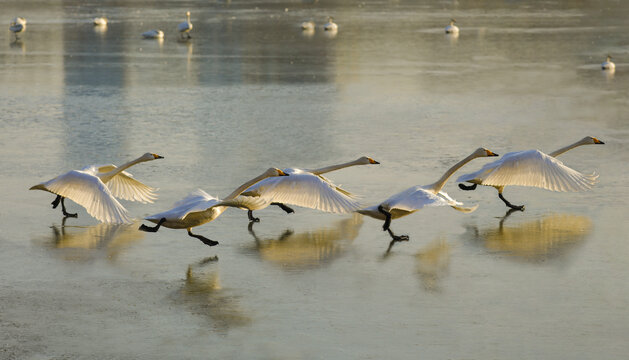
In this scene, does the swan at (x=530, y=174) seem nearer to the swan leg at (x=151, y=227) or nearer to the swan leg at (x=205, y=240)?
the swan leg at (x=205, y=240)

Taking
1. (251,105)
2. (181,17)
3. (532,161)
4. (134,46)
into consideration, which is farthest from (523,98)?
(181,17)

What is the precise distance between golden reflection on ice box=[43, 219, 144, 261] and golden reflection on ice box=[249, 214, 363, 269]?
1.29 metres

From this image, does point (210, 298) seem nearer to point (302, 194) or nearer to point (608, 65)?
point (302, 194)

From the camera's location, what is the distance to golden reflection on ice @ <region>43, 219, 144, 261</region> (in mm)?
10062

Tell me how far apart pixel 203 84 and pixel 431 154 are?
9258 millimetres

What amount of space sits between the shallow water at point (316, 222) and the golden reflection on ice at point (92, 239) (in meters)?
0.03

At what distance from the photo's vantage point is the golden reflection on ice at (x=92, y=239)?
10062 mm

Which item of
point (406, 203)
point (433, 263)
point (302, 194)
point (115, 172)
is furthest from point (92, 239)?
point (433, 263)

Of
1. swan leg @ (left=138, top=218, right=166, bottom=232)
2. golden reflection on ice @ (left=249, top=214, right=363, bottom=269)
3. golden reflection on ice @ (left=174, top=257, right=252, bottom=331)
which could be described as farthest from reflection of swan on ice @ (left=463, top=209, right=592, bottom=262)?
swan leg @ (left=138, top=218, right=166, bottom=232)

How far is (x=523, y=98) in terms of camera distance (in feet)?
68.8

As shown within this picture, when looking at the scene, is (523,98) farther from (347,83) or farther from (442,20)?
(442,20)

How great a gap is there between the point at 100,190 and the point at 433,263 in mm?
3465

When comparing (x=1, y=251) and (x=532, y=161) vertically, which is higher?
(x=532, y=161)

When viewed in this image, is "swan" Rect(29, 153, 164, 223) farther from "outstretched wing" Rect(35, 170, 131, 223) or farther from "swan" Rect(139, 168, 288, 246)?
"swan" Rect(139, 168, 288, 246)
